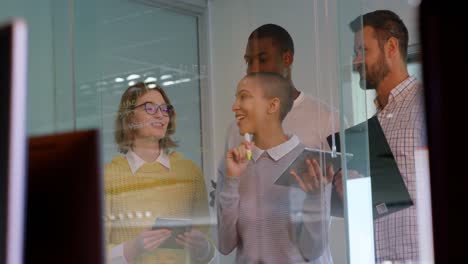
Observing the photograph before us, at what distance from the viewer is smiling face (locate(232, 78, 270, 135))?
279 centimetres

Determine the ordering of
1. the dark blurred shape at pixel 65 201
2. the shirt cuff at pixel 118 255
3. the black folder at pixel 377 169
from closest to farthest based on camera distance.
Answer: the dark blurred shape at pixel 65 201
the black folder at pixel 377 169
the shirt cuff at pixel 118 255

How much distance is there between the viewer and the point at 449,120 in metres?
0.49

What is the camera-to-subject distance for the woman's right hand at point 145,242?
2.97m

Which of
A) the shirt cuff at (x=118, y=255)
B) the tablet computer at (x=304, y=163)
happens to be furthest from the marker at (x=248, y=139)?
the shirt cuff at (x=118, y=255)

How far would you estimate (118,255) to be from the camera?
296cm

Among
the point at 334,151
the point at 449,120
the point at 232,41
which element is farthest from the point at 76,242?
the point at 232,41

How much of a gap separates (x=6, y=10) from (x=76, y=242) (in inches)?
100.0

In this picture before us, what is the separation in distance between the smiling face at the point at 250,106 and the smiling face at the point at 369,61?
386mm

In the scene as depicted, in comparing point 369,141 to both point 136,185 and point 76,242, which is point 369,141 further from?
point 76,242

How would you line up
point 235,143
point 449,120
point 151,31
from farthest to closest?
point 151,31 → point 235,143 → point 449,120

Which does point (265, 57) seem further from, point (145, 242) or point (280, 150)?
point (145, 242)

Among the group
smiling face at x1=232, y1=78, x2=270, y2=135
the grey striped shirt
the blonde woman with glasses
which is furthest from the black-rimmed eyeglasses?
the grey striped shirt

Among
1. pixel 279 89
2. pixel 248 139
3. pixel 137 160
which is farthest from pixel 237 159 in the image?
pixel 137 160

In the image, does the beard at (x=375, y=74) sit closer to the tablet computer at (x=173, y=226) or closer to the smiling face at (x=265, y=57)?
the smiling face at (x=265, y=57)
